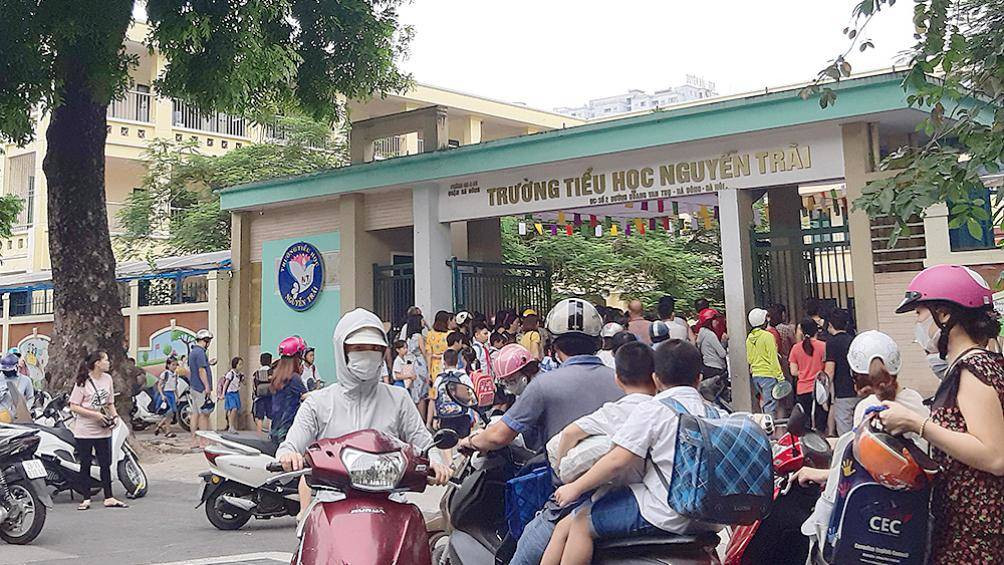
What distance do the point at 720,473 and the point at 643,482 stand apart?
1.03 feet

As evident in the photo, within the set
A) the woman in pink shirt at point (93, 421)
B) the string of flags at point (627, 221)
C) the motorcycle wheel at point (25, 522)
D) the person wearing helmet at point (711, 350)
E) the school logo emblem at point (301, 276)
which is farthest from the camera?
the school logo emblem at point (301, 276)

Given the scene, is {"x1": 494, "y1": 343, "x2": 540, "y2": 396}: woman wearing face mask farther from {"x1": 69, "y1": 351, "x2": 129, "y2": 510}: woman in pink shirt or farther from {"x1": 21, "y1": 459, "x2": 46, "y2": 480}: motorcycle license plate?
{"x1": 69, "y1": 351, "x2": 129, "y2": 510}: woman in pink shirt

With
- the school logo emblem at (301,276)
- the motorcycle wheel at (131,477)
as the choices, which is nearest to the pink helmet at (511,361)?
the motorcycle wheel at (131,477)

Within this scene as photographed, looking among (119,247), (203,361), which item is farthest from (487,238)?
(119,247)

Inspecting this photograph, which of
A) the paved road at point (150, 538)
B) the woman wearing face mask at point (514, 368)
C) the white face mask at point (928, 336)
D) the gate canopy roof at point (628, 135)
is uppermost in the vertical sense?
the gate canopy roof at point (628, 135)

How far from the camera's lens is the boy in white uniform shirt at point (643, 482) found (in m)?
3.26

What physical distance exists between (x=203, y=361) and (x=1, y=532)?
8.73 metres

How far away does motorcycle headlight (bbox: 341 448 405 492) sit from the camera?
3.83m

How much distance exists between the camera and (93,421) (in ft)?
31.1

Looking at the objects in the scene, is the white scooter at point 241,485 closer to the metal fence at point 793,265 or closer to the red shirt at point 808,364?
the red shirt at point 808,364

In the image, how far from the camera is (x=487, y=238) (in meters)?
16.1

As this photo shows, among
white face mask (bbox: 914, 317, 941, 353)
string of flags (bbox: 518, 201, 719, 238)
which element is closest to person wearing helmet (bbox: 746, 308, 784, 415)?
string of flags (bbox: 518, 201, 719, 238)

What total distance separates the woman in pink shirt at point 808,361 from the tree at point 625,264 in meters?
13.8

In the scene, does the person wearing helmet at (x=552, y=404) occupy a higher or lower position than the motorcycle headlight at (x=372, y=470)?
higher
